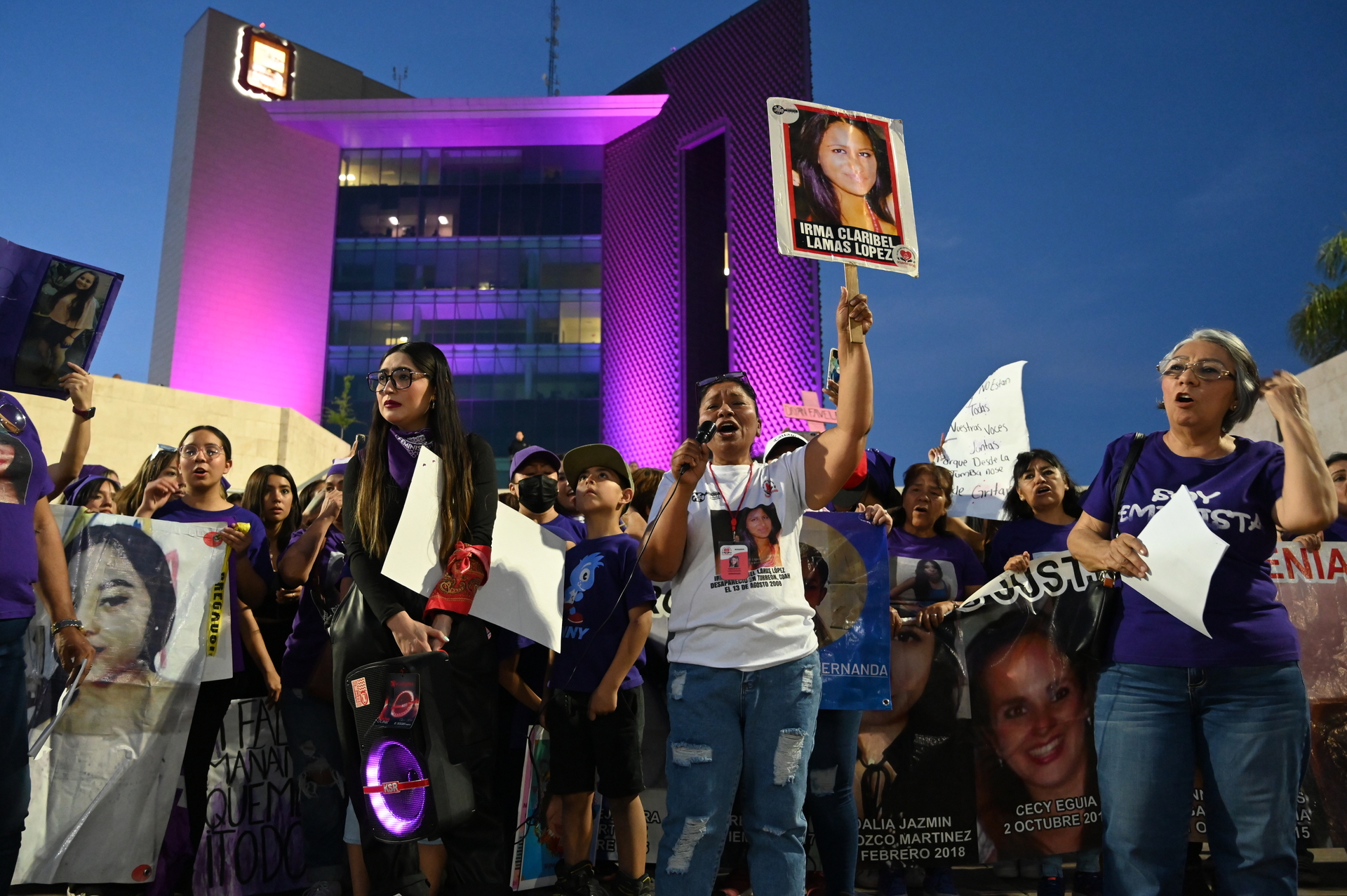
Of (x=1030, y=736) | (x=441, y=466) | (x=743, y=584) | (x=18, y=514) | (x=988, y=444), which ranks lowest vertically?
(x=1030, y=736)

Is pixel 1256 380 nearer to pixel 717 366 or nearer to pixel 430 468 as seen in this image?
pixel 430 468

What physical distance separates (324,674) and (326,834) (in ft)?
1.99

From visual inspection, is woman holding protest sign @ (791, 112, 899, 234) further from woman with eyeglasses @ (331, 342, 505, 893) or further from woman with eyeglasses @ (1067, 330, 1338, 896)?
woman with eyeglasses @ (331, 342, 505, 893)

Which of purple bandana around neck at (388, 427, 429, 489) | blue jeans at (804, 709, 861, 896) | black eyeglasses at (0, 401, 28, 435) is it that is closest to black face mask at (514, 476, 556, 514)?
purple bandana around neck at (388, 427, 429, 489)

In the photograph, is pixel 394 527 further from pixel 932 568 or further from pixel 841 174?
pixel 932 568

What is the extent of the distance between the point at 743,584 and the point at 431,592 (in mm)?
824

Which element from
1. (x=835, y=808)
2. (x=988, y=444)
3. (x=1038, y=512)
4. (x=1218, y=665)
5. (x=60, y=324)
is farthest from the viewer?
(x=988, y=444)

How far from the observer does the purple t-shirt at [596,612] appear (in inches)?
124

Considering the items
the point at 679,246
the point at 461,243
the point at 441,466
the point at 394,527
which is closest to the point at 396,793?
the point at 394,527

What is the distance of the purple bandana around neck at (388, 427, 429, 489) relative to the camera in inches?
95.8

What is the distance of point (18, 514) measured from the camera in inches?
102

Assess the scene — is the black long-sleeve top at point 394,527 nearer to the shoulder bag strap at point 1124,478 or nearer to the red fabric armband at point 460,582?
the red fabric armband at point 460,582

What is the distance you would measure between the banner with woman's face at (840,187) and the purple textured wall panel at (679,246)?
66.8 feet

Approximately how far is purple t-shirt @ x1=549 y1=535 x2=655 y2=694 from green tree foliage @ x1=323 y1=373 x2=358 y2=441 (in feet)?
92.0
